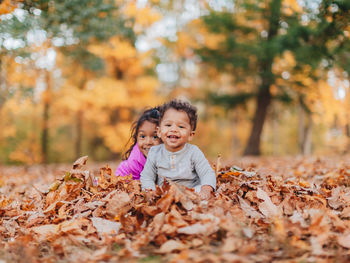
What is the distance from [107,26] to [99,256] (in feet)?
20.0

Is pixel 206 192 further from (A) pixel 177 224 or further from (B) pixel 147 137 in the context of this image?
(B) pixel 147 137

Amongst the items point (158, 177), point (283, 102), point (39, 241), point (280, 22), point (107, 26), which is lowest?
point (39, 241)

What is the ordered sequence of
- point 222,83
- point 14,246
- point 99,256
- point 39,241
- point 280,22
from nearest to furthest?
point 99,256
point 14,246
point 39,241
point 280,22
point 222,83

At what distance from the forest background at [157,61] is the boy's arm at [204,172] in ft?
10.5

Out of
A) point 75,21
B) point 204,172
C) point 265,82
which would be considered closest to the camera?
point 204,172

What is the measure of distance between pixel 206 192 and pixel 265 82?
931 centimetres

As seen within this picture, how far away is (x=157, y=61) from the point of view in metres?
14.9

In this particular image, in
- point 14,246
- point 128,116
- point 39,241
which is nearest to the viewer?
point 14,246

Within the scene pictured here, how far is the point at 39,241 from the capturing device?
2.09m

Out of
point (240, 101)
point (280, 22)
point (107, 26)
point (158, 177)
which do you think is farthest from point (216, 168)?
point (240, 101)

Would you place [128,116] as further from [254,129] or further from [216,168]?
[216,168]

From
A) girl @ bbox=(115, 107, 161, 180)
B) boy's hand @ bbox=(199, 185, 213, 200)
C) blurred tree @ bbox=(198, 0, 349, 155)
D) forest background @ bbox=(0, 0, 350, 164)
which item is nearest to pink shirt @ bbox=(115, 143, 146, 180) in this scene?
girl @ bbox=(115, 107, 161, 180)

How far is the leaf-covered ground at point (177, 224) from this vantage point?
68.0 inches

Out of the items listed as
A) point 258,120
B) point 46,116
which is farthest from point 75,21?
point 46,116
